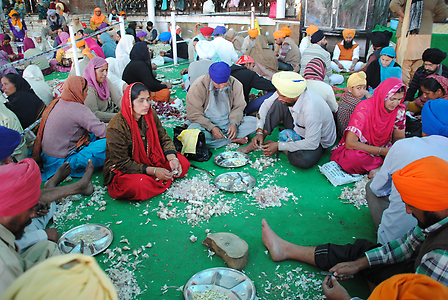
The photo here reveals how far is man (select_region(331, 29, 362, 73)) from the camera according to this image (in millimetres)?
8859

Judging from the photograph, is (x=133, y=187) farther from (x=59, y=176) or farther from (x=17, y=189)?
(x=17, y=189)

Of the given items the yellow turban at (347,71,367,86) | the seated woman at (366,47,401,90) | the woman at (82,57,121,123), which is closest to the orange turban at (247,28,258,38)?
the seated woman at (366,47,401,90)

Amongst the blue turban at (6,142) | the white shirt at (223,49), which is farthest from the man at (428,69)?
the blue turban at (6,142)

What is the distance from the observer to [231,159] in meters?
4.33

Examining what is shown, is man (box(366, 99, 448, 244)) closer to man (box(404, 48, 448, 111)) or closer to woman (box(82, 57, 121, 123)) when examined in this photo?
man (box(404, 48, 448, 111))

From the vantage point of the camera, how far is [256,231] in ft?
9.78

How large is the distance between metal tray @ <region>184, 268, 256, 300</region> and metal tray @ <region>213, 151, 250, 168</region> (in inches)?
73.8

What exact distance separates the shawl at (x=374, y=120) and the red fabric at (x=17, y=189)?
3339mm

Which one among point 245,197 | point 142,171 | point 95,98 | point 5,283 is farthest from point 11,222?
point 95,98

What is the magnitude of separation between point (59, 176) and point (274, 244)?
2580 mm

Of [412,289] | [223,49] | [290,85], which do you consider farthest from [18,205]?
[223,49]

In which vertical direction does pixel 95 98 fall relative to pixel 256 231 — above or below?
above

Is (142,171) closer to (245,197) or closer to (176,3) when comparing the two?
(245,197)

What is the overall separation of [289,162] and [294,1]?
39.8 ft
